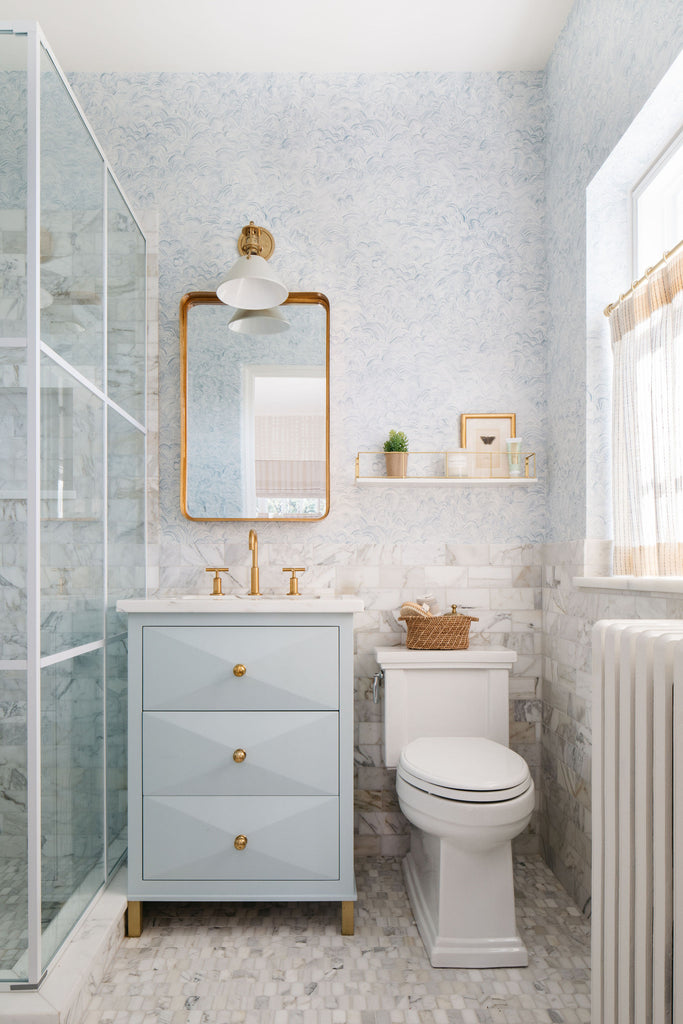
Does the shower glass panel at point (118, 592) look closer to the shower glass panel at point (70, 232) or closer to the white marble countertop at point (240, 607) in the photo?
the white marble countertop at point (240, 607)

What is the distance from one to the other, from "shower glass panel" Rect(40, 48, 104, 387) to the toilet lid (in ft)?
4.50

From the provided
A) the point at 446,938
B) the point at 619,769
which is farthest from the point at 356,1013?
the point at 619,769

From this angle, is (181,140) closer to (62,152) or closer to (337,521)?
(62,152)

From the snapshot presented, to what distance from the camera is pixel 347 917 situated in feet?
6.40

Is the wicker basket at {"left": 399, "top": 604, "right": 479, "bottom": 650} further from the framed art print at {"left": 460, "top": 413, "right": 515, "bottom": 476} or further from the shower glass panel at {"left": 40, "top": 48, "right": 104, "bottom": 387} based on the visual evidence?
the shower glass panel at {"left": 40, "top": 48, "right": 104, "bottom": 387}

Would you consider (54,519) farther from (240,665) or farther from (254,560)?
(254,560)

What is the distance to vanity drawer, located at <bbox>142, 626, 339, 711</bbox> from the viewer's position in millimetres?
1968

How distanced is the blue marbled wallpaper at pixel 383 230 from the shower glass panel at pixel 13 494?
41.0 inches

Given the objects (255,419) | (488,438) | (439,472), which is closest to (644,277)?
(488,438)

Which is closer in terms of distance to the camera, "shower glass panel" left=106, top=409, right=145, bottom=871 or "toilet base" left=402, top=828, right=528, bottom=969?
"toilet base" left=402, top=828, right=528, bottom=969

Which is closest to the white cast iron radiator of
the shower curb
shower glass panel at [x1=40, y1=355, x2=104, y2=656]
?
the shower curb

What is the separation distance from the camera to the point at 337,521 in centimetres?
254

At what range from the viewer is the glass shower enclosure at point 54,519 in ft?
4.89

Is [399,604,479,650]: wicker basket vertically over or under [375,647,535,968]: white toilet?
over
